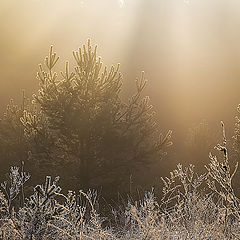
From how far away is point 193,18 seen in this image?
12281 cm

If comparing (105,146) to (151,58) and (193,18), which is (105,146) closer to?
(151,58)

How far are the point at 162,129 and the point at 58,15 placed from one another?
2987 inches

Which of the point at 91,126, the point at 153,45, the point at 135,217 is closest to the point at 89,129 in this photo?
the point at 91,126

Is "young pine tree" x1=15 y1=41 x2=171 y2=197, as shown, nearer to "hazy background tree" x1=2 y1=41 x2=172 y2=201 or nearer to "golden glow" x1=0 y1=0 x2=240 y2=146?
"hazy background tree" x1=2 y1=41 x2=172 y2=201

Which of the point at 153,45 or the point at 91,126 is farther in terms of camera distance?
the point at 153,45

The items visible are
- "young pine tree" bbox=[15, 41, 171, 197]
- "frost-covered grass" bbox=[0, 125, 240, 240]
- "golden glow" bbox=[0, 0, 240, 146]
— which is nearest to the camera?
"frost-covered grass" bbox=[0, 125, 240, 240]

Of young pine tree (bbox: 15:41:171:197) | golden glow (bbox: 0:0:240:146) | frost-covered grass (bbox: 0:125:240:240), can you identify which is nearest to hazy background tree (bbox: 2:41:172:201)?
young pine tree (bbox: 15:41:171:197)

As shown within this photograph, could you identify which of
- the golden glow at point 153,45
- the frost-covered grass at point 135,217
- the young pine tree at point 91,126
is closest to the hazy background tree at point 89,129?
the young pine tree at point 91,126

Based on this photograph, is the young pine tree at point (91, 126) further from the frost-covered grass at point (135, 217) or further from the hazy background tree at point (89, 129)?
the frost-covered grass at point (135, 217)

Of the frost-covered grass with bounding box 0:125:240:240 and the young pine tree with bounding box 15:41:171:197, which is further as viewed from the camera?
the young pine tree with bounding box 15:41:171:197

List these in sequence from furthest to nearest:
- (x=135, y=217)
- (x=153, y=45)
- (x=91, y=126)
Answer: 1. (x=153, y=45)
2. (x=91, y=126)
3. (x=135, y=217)

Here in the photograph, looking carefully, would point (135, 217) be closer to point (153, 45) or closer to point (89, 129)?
point (89, 129)

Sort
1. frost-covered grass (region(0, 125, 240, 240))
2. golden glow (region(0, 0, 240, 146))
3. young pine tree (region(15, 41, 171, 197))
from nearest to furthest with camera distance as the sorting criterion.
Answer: frost-covered grass (region(0, 125, 240, 240)), young pine tree (region(15, 41, 171, 197)), golden glow (region(0, 0, 240, 146))

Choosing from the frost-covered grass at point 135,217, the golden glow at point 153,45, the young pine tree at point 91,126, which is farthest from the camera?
the golden glow at point 153,45
